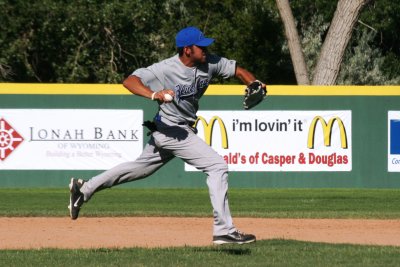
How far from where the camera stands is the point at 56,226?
11.4m

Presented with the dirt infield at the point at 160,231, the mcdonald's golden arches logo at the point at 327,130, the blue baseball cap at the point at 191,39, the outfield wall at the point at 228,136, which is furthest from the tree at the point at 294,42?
the blue baseball cap at the point at 191,39

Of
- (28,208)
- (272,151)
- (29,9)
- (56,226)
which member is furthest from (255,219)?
(29,9)

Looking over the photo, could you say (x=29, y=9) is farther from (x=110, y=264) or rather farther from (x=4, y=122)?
(x=110, y=264)

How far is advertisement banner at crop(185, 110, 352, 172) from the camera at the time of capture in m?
19.1

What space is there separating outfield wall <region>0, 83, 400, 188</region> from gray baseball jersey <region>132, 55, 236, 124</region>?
→ 1086cm

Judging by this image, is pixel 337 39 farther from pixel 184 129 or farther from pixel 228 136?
pixel 184 129

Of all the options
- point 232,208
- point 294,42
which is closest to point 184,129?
point 232,208

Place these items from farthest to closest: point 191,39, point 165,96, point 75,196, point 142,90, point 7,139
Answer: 1. point 7,139
2. point 75,196
3. point 191,39
4. point 142,90
5. point 165,96

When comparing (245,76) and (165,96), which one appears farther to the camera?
(245,76)

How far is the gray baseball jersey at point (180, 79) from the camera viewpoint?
7992mm

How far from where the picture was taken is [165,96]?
736 centimetres

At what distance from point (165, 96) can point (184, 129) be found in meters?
0.79

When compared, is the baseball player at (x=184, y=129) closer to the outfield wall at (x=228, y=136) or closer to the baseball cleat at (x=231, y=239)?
the baseball cleat at (x=231, y=239)

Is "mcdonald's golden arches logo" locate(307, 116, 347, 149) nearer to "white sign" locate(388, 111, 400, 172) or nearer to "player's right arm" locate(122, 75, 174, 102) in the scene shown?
"white sign" locate(388, 111, 400, 172)
